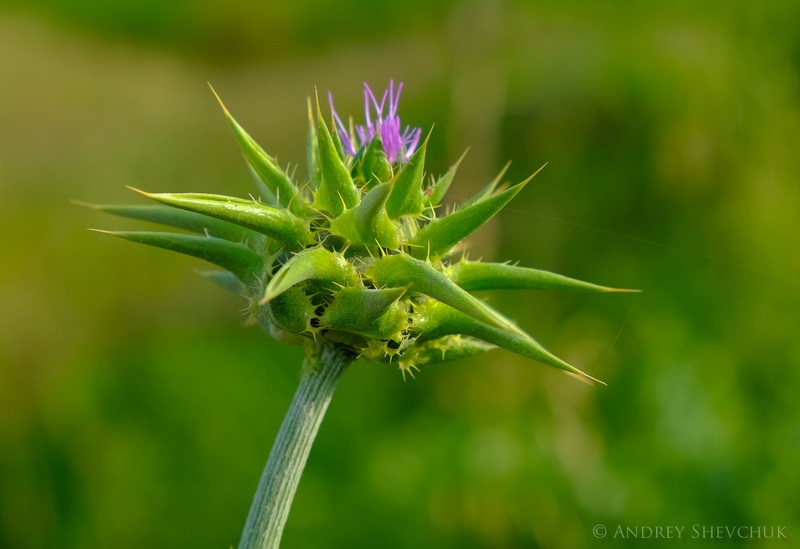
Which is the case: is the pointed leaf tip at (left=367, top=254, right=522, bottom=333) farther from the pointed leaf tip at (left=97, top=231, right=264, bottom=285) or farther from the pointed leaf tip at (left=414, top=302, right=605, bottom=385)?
the pointed leaf tip at (left=97, top=231, right=264, bottom=285)

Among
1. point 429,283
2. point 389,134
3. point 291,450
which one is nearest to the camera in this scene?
point 429,283

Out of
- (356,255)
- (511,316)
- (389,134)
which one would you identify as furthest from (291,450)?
(511,316)

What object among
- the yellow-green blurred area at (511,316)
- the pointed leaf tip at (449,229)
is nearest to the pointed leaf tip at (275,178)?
the pointed leaf tip at (449,229)

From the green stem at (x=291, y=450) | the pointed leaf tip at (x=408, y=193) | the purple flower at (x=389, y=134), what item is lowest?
the green stem at (x=291, y=450)

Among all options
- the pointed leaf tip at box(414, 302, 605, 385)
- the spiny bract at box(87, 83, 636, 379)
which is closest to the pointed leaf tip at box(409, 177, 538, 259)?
the spiny bract at box(87, 83, 636, 379)

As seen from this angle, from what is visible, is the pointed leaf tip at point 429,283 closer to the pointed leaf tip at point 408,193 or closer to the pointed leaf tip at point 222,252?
the pointed leaf tip at point 408,193

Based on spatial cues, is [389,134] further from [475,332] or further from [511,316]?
[511,316]
